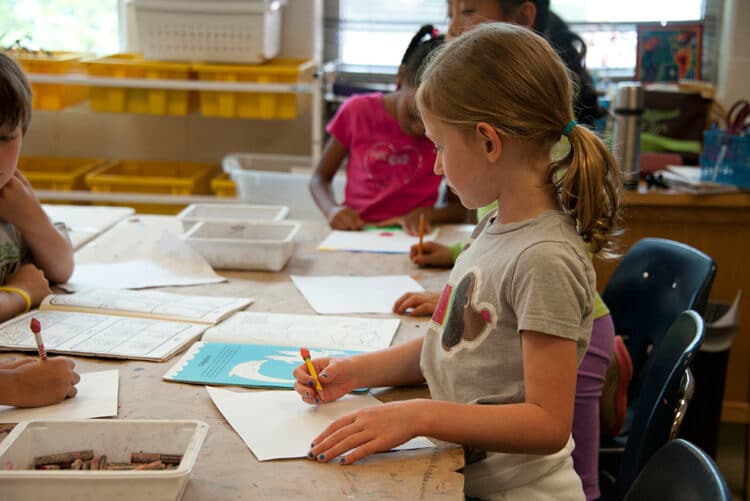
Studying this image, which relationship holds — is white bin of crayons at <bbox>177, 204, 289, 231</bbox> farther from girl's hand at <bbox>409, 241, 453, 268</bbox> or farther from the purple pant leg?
the purple pant leg

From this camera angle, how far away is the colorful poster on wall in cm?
Result: 312

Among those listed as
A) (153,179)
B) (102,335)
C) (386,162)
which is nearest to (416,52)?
(386,162)

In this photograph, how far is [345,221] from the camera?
209 cm

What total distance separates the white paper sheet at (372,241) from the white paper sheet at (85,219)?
518 millimetres

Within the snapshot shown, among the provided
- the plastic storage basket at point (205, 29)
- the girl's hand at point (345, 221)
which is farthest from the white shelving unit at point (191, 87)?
the girl's hand at point (345, 221)

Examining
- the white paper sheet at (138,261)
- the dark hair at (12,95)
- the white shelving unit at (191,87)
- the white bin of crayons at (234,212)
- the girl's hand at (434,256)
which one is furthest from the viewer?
the white shelving unit at (191,87)

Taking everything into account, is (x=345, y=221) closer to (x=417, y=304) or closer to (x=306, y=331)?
(x=417, y=304)

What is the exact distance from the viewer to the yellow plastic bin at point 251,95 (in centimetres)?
285

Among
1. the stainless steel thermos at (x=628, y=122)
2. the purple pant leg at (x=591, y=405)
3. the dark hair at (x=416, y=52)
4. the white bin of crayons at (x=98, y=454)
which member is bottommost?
the purple pant leg at (x=591, y=405)

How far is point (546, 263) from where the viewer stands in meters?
0.95

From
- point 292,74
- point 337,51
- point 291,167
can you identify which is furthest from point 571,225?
point 337,51

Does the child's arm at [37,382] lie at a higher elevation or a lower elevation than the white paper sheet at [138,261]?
higher

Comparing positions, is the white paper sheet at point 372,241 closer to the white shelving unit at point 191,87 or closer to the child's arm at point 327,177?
the child's arm at point 327,177

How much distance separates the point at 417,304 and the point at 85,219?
991 millimetres
